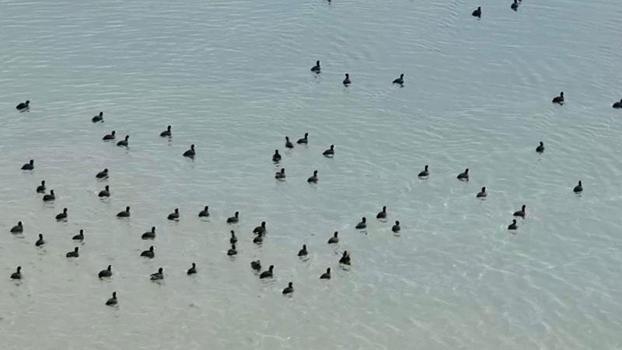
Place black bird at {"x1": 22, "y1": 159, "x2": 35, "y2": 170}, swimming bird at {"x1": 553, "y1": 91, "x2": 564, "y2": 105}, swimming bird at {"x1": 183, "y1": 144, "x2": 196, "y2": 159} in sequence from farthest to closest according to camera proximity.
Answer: swimming bird at {"x1": 553, "y1": 91, "x2": 564, "y2": 105} < swimming bird at {"x1": 183, "y1": 144, "x2": 196, "y2": 159} < black bird at {"x1": 22, "y1": 159, "x2": 35, "y2": 170}

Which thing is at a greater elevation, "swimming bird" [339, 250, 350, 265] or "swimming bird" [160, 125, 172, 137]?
"swimming bird" [160, 125, 172, 137]

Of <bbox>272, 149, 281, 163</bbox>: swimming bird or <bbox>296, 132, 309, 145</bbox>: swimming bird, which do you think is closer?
<bbox>272, 149, 281, 163</bbox>: swimming bird

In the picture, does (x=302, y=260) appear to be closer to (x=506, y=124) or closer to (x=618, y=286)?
(x=618, y=286)

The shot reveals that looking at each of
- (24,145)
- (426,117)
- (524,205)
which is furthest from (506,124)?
(24,145)

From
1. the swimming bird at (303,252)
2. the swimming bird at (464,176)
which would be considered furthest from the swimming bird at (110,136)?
the swimming bird at (464,176)

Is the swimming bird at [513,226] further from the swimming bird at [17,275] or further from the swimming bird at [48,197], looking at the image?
the swimming bird at [17,275]

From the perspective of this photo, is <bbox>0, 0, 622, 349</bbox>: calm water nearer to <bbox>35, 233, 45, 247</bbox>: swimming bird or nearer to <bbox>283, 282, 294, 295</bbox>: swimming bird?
<bbox>35, 233, 45, 247</bbox>: swimming bird

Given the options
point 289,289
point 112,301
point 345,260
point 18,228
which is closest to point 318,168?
point 345,260

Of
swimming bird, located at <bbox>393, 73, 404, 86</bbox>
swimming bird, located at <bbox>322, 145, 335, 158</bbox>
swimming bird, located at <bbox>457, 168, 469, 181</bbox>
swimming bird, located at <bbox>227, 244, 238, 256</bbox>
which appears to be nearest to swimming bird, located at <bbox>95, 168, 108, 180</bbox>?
swimming bird, located at <bbox>227, 244, 238, 256</bbox>

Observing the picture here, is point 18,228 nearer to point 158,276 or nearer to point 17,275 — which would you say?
point 17,275

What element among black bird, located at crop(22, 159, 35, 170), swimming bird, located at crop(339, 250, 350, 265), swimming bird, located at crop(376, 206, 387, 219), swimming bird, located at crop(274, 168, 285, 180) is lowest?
swimming bird, located at crop(339, 250, 350, 265)
